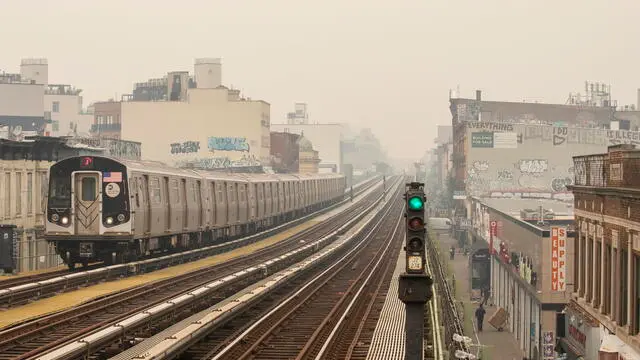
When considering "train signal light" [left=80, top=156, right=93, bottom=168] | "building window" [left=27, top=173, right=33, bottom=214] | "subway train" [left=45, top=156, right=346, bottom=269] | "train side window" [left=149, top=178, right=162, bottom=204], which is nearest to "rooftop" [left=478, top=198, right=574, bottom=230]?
"subway train" [left=45, top=156, right=346, bottom=269]

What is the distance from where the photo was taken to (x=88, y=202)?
31172 mm

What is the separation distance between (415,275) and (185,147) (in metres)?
106

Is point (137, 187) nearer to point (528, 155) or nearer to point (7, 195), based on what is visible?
point (7, 195)

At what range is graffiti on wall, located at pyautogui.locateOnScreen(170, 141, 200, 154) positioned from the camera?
116 meters

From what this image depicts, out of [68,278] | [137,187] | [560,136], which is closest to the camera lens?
[68,278]

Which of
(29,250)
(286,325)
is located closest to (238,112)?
(29,250)

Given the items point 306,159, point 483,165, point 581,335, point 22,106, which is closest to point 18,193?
point 581,335

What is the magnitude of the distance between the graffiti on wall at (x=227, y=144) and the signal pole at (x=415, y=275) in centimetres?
10552

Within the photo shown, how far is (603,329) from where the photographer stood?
2662cm

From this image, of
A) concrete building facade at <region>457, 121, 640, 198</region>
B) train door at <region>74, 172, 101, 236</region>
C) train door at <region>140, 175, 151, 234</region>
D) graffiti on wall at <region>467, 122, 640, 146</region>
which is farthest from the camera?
graffiti on wall at <region>467, 122, 640, 146</region>

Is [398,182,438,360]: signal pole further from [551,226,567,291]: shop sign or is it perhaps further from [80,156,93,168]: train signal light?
[551,226,567,291]: shop sign

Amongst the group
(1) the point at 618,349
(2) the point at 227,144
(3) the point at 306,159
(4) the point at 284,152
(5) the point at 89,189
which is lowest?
(1) the point at 618,349

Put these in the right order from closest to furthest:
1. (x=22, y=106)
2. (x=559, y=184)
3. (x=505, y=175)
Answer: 1. (x=559, y=184)
2. (x=505, y=175)
3. (x=22, y=106)

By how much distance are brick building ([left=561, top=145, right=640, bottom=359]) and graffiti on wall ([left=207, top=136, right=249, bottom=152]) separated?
3372 inches
